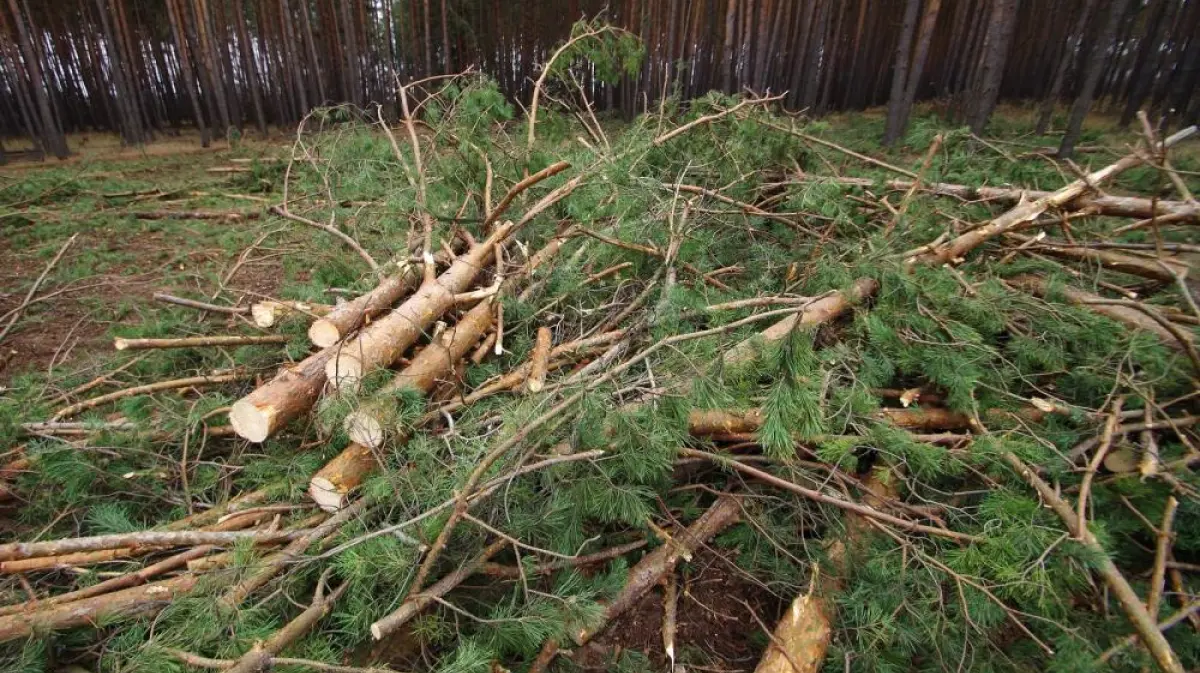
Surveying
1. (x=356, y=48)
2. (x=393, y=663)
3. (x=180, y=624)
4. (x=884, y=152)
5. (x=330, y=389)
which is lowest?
(x=393, y=663)

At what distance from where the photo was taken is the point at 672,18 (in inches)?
420

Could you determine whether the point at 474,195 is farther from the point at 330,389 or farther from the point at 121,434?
the point at 121,434

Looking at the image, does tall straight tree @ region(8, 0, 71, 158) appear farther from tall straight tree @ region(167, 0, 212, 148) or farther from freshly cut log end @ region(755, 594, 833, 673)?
freshly cut log end @ region(755, 594, 833, 673)

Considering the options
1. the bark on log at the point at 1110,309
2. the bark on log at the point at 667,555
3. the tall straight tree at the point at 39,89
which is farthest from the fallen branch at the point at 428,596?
the tall straight tree at the point at 39,89

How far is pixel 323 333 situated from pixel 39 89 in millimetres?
9460

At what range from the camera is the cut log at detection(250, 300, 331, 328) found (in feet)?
9.37

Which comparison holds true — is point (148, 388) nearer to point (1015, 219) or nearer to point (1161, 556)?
point (1161, 556)

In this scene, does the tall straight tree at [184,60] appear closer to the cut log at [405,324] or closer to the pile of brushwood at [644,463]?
the pile of brushwood at [644,463]

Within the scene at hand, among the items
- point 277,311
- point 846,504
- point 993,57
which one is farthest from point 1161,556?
point 993,57

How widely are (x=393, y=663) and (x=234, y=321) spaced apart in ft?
7.66

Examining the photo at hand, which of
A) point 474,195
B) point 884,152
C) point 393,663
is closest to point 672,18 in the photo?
point 884,152

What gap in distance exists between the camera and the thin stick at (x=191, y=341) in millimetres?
2729

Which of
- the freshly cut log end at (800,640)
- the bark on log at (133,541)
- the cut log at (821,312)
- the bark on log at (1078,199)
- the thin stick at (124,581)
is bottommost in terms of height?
the freshly cut log end at (800,640)

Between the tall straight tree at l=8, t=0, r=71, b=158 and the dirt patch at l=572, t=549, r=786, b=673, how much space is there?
436 inches
